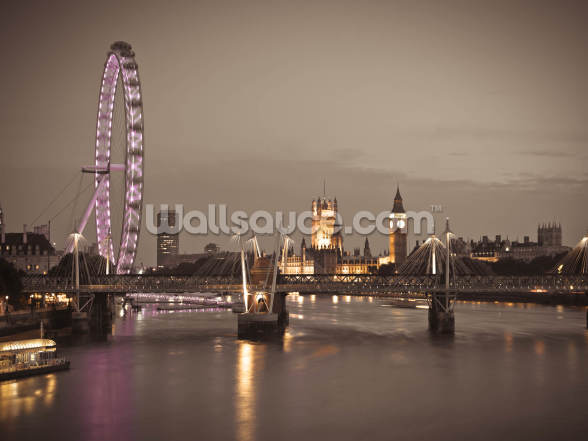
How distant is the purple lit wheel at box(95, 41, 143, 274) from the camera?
57.8 m

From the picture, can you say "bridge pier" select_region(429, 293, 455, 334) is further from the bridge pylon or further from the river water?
the river water

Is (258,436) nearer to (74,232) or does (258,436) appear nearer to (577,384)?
(577,384)

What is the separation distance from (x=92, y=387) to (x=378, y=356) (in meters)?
17.0

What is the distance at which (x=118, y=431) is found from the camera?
27516 mm

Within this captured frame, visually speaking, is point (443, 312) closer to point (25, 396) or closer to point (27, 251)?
point (25, 396)

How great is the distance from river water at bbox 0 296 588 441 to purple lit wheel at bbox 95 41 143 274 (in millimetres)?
7738

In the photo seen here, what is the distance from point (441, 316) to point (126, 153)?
26.5 meters

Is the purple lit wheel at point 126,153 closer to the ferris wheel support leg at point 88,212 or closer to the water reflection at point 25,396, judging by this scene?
the ferris wheel support leg at point 88,212

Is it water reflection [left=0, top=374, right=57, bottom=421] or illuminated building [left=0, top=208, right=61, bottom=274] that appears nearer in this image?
water reflection [left=0, top=374, right=57, bottom=421]

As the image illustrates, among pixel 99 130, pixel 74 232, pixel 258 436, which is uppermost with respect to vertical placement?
pixel 99 130

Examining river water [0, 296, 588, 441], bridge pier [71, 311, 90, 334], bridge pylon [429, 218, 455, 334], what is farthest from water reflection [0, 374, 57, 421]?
bridge pylon [429, 218, 455, 334]

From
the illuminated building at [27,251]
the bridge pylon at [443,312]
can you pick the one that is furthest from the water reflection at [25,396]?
the illuminated building at [27,251]

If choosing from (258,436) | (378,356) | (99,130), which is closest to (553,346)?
(378,356)

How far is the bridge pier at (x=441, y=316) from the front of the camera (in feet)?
182
